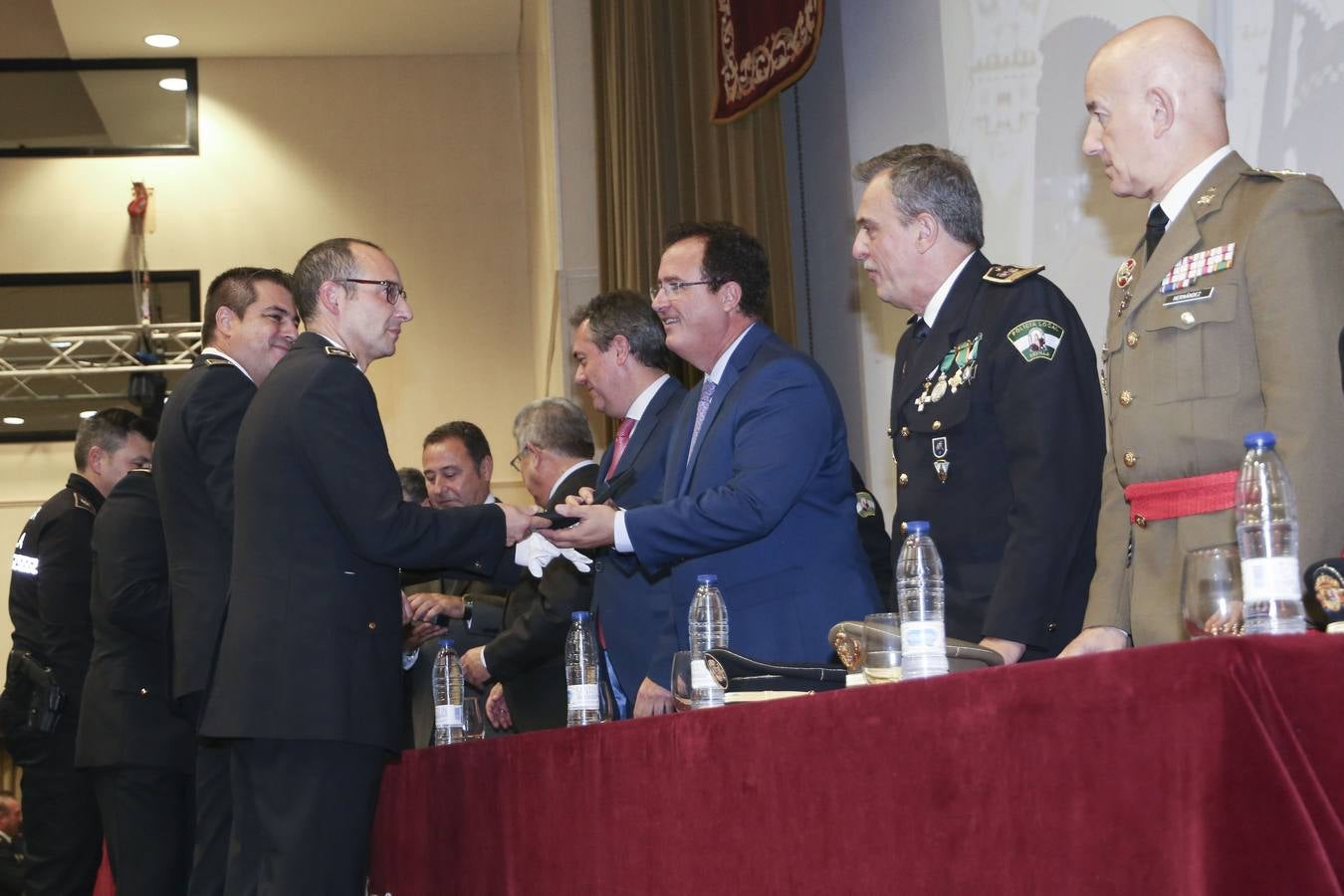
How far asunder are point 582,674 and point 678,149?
2672 millimetres

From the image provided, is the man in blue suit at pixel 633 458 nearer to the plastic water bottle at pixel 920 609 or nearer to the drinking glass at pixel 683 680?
the drinking glass at pixel 683 680

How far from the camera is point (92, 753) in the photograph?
379 cm

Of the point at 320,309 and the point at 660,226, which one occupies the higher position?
the point at 660,226

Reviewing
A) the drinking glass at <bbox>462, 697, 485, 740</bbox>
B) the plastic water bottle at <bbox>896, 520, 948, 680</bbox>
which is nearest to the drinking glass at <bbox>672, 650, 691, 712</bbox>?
the plastic water bottle at <bbox>896, 520, 948, 680</bbox>

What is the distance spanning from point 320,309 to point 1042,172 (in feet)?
5.61

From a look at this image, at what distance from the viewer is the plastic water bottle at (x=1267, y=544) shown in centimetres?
145

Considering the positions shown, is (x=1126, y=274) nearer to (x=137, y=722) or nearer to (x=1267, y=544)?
(x=1267, y=544)

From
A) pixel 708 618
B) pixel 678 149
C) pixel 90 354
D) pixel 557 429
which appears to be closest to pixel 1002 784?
pixel 708 618

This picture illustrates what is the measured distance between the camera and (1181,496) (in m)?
2.03

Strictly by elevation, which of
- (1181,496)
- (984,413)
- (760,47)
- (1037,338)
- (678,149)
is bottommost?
(1181,496)

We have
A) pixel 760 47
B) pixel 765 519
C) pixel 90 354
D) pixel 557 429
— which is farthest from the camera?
pixel 90 354

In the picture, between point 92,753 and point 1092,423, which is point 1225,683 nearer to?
point 1092,423

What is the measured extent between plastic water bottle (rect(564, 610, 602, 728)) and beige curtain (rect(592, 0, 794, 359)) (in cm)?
167

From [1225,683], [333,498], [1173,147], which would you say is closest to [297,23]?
[333,498]
